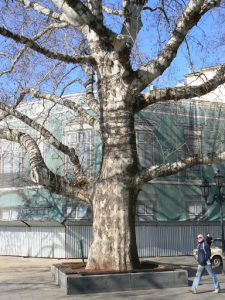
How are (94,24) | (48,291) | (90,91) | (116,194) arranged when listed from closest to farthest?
1. (94,24)
2. (48,291)
3. (116,194)
4. (90,91)

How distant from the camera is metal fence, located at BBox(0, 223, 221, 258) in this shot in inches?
971

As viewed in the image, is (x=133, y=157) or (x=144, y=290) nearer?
(x=144, y=290)

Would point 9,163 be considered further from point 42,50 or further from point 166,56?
point 166,56

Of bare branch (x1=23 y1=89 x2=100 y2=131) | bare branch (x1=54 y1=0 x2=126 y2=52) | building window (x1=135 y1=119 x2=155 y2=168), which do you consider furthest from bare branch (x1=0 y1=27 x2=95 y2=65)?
building window (x1=135 y1=119 x2=155 y2=168)

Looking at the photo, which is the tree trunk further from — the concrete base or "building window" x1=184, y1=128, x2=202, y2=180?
"building window" x1=184, y1=128, x2=202, y2=180

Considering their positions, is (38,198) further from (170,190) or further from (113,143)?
(113,143)

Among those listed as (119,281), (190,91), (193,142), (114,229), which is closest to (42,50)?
(190,91)

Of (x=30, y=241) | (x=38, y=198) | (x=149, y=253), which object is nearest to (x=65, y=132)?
(x=38, y=198)

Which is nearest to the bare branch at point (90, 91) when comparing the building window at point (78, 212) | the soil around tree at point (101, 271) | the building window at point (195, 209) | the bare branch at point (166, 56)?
the bare branch at point (166, 56)

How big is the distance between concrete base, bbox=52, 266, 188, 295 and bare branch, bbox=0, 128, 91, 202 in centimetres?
217

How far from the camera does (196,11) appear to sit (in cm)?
1214

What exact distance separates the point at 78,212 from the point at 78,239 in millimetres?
2185

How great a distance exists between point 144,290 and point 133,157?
342 centimetres

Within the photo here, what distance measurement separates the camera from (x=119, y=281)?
11844 mm
